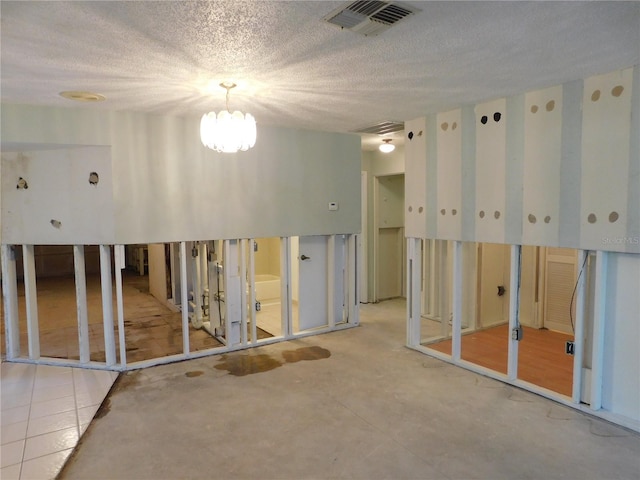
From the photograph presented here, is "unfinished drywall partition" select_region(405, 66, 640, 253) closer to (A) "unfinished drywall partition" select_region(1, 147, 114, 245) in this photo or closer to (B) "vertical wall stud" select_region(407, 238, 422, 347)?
(B) "vertical wall stud" select_region(407, 238, 422, 347)

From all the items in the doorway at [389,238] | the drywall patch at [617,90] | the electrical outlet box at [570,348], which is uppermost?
the drywall patch at [617,90]

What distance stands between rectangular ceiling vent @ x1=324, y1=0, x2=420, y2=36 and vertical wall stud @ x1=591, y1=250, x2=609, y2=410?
2342 millimetres

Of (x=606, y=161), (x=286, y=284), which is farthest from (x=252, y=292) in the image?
(x=606, y=161)

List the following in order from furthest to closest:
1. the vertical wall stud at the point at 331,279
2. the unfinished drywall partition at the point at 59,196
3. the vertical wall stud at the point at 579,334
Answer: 1. the vertical wall stud at the point at 331,279
2. the unfinished drywall partition at the point at 59,196
3. the vertical wall stud at the point at 579,334

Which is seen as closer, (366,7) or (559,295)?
(366,7)

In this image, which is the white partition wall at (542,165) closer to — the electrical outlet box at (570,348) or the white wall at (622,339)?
the white wall at (622,339)

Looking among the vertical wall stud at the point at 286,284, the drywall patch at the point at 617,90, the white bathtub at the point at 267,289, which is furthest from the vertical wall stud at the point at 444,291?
the white bathtub at the point at 267,289

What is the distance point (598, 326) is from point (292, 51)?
301cm

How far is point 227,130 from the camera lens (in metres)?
2.99

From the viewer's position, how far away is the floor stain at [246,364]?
13.9 feet

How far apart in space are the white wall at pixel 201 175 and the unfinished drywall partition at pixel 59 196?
0.08 meters

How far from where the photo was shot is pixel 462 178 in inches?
164

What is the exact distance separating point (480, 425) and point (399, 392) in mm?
769

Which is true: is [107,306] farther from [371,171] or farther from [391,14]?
[371,171]
